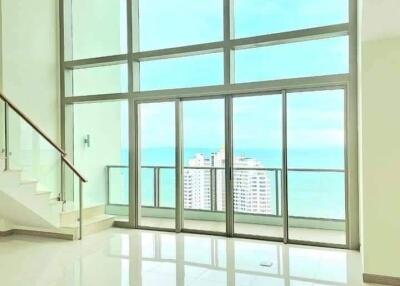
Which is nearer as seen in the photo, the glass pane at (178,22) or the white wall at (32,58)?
the glass pane at (178,22)

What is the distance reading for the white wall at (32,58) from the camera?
6.39 metres

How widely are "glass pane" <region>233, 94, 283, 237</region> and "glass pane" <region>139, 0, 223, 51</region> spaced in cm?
128

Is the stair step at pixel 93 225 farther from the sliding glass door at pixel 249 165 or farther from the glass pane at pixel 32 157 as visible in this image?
the glass pane at pixel 32 157

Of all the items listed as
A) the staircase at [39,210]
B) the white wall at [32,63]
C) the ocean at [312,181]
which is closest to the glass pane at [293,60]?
the ocean at [312,181]

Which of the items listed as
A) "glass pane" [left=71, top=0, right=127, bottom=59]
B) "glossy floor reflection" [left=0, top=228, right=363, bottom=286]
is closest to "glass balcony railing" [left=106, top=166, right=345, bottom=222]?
"glossy floor reflection" [left=0, top=228, right=363, bottom=286]

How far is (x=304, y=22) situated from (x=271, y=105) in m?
1.29

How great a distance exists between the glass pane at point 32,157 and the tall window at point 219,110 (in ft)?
2.53

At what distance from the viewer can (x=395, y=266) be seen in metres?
3.79

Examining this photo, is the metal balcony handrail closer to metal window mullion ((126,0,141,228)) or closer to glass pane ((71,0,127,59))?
metal window mullion ((126,0,141,228))

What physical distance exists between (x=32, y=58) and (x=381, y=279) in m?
6.41

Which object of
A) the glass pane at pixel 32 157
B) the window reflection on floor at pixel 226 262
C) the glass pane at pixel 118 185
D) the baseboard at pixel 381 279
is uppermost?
the glass pane at pixel 32 157

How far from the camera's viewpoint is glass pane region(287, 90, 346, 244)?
540 cm

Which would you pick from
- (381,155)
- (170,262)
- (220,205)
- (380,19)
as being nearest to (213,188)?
(220,205)

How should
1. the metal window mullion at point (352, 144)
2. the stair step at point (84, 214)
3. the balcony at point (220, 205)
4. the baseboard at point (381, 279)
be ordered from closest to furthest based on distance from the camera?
the baseboard at point (381, 279), the metal window mullion at point (352, 144), the balcony at point (220, 205), the stair step at point (84, 214)
